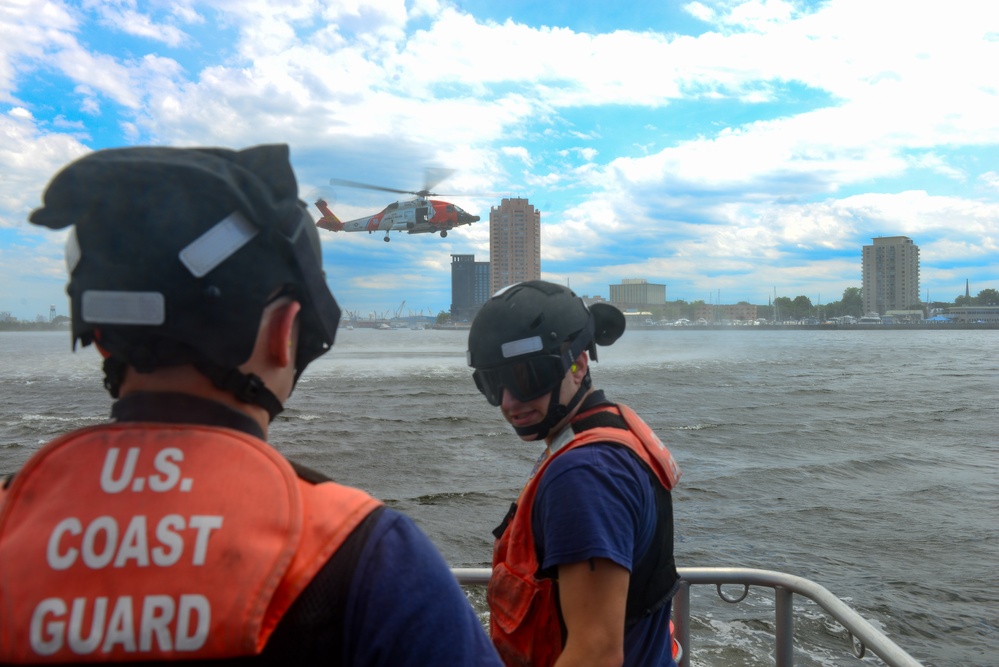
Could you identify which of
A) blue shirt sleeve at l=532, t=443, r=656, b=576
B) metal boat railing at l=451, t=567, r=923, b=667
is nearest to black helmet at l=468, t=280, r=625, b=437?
blue shirt sleeve at l=532, t=443, r=656, b=576

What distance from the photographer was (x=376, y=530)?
1366 millimetres

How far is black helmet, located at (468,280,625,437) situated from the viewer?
3.40m

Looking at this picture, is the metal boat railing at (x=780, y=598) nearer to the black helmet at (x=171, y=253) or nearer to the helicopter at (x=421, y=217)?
the black helmet at (x=171, y=253)

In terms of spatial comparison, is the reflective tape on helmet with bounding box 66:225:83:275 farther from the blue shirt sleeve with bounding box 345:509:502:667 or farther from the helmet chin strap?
the helmet chin strap

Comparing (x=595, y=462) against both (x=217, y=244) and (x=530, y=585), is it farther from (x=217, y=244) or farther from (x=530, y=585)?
(x=217, y=244)

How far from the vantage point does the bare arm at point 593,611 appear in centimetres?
258

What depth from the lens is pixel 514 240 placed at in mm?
43875

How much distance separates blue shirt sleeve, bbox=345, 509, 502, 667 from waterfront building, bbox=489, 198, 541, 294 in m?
36.8

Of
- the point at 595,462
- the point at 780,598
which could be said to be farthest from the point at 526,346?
the point at 780,598

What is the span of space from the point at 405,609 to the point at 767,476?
1092 inches

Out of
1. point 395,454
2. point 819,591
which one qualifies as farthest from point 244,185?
point 395,454

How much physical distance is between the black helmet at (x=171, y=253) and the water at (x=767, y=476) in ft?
36.2

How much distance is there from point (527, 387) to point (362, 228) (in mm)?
43746

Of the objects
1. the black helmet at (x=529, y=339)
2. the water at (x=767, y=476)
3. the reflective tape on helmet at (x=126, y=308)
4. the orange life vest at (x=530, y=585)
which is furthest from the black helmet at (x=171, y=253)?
the water at (x=767, y=476)
